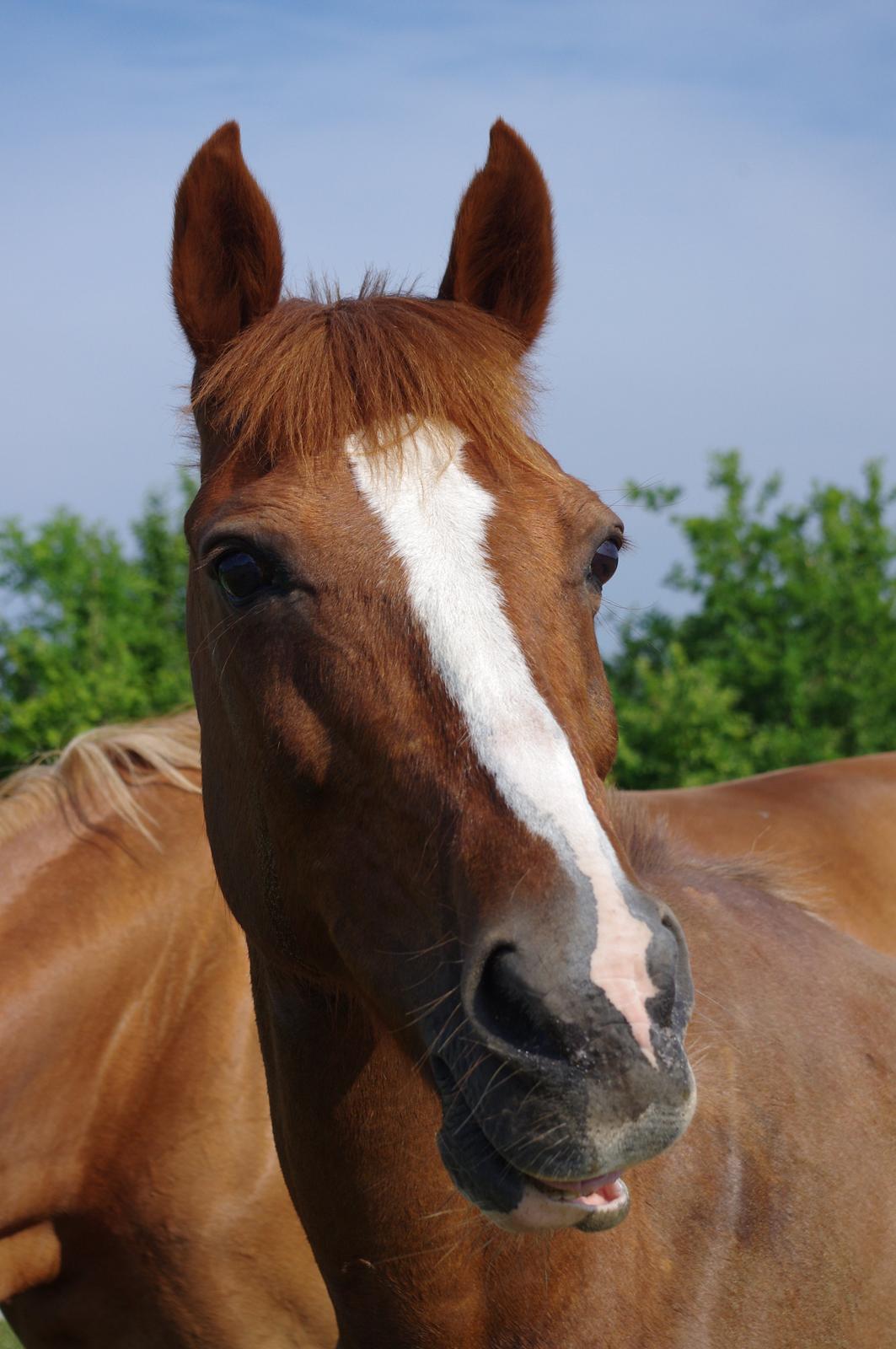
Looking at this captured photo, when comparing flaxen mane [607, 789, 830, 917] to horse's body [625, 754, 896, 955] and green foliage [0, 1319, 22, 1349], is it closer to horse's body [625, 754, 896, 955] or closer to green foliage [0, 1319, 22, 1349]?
horse's body [625, 754, 896, 955]

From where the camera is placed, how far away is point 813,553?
12.5 meters

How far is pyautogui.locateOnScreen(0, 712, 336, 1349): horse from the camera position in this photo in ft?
12.6

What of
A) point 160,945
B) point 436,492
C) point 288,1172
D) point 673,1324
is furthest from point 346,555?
point 160,945

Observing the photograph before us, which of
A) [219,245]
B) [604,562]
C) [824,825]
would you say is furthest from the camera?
[824,825]

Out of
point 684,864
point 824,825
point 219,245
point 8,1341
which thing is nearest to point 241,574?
point 219,245

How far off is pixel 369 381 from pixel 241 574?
389 mm

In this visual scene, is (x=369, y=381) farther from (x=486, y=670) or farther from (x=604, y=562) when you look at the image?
(x=486, y=670)

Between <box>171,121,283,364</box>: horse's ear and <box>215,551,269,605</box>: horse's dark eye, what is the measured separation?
0.61 metres

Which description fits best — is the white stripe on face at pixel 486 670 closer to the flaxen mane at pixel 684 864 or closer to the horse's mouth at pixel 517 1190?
the horse's mouth at pixel 517 1190

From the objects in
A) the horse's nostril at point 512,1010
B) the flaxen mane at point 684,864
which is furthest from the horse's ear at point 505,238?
the horse's nostril at point 512,1010

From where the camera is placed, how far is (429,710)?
5.90 ft

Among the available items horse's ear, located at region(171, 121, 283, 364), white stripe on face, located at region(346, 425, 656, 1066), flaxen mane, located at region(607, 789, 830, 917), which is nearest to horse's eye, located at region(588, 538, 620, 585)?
white stripe on face, located at region(346, 425, 656, 1066)

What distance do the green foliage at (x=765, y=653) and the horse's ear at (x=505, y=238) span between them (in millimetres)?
7306

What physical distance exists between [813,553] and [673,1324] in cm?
1108
